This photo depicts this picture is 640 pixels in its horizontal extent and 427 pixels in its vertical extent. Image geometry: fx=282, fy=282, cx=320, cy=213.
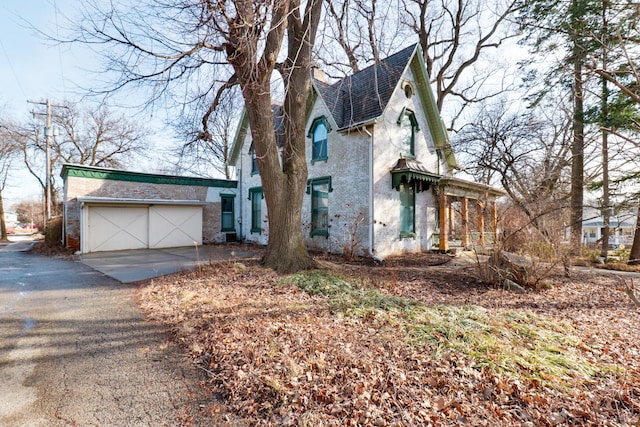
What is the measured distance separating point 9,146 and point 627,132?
1411 inches

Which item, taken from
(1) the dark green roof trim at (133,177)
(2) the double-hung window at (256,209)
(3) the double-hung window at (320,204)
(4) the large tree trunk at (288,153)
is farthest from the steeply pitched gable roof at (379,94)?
(1) the dark green roof trim at (133,177)

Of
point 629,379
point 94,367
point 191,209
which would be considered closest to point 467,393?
point 629,379

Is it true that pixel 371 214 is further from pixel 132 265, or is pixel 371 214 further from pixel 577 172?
pixel 577 172

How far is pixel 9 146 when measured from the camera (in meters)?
21.4

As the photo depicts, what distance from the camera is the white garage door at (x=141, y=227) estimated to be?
1261 centimetres

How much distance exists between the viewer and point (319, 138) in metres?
12.2

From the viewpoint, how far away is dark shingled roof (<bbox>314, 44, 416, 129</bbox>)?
1042cm

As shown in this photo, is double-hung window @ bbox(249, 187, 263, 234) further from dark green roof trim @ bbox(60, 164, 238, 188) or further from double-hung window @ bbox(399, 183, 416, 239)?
double-hung window @ bbox(399, 183, 416, 239)

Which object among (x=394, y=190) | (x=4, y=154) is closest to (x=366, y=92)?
(x=394, y=190)

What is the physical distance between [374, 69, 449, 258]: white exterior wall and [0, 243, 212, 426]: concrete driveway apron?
7733mm

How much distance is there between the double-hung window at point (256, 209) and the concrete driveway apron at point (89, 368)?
986 cm

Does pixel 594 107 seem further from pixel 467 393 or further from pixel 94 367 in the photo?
pixel 94 367

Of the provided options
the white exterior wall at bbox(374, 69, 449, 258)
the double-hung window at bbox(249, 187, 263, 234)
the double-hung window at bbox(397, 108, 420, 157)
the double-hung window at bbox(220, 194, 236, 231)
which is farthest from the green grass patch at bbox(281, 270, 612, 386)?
the double-hung window at bbox(220, 194, 236, 231)

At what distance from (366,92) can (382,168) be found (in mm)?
3031
